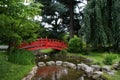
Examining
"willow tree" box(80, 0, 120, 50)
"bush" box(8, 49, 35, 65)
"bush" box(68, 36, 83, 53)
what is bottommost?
"bush" box(68, 36, 83, 53)

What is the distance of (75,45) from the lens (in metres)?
22.8

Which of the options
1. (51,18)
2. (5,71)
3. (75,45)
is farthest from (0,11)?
(51,18)

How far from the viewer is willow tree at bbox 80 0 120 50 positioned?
2178 centimetres

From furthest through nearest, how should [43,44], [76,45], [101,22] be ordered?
[43,44] < [76,45] < [101,22]

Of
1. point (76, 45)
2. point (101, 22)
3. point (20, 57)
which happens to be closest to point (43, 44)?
point (76, 45)

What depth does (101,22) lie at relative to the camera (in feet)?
72.5

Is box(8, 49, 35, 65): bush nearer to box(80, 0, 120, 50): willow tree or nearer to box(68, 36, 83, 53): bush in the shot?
box(68, 36, 83, 53): bush

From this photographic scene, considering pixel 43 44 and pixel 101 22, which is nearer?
pixel 101 22

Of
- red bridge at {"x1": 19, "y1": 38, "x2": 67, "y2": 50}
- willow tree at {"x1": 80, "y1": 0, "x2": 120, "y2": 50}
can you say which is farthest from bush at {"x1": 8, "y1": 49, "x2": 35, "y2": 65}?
willow tree at {"x1": 80, "y1": 0, "x2": 120, "y2": 50}

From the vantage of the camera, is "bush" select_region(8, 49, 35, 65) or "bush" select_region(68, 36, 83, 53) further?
"bush" select_region(68, 36, 83, 53)

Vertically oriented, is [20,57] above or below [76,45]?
above

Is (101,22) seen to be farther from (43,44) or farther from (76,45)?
(43,44)

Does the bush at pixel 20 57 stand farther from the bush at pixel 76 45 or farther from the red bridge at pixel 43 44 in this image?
the bush at pixel 76 45

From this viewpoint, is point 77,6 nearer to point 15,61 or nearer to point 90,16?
point 90,16
